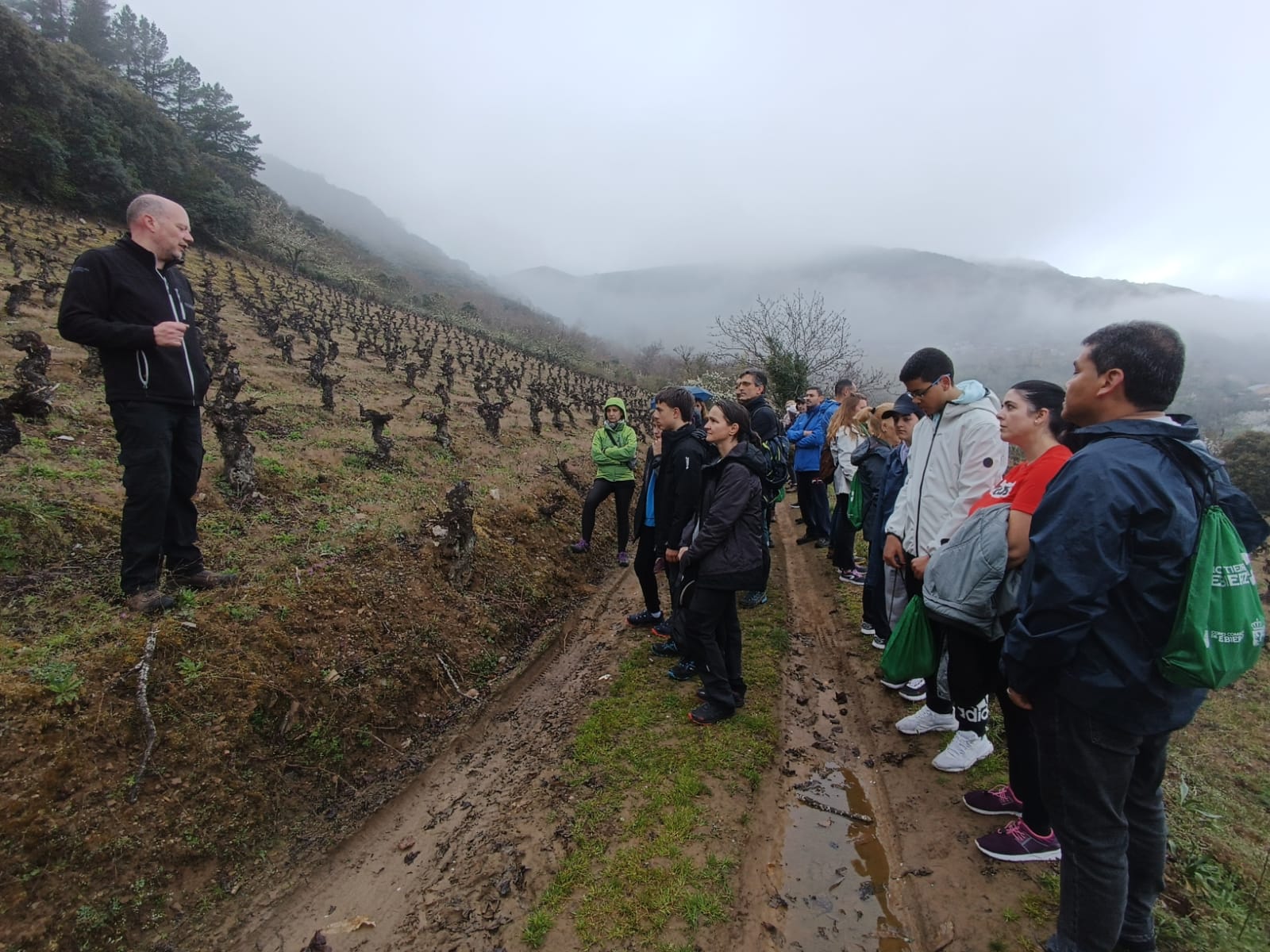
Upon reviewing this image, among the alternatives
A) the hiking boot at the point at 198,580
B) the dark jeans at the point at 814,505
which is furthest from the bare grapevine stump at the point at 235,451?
the dark jeans at the point at 814,505

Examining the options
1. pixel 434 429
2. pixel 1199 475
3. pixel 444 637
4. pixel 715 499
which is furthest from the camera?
pixel 434 429

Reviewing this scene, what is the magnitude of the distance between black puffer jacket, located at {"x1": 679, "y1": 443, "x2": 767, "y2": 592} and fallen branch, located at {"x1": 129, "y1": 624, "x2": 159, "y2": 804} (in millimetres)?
3127

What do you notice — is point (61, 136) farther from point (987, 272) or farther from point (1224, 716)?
point (987, 272)

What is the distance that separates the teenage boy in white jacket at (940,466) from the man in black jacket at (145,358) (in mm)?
4291

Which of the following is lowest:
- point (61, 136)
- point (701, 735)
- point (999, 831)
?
point (701, 735)

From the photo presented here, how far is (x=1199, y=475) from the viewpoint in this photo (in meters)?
1.74

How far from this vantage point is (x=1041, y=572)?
1839 mm

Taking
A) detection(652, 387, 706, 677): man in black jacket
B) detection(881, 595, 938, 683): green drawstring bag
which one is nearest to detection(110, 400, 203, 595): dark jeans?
detection(652, 387, 706, 677): man in black jacket

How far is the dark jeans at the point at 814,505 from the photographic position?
313 inches

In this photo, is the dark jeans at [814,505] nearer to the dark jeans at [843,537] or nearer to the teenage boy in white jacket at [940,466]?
the dark jeans at [843,537]

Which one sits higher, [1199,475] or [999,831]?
[1199,475]

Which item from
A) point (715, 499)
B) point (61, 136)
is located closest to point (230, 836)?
point (715, 499)

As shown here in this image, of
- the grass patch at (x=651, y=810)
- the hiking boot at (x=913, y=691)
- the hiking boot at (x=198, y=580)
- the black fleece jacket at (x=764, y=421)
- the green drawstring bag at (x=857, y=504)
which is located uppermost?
the black fleece jacket at (x=764, y=421)

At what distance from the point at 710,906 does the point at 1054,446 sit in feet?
8.46
